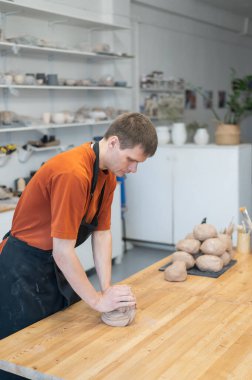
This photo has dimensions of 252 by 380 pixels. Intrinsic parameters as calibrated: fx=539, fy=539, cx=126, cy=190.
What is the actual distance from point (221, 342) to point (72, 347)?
0.49 meters

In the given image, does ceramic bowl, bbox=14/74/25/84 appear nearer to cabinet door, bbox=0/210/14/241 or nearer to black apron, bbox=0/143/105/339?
cabinet door, bbox=0/210/14/241

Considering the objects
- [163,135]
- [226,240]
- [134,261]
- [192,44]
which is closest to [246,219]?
[226,240]

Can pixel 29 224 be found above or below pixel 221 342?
above

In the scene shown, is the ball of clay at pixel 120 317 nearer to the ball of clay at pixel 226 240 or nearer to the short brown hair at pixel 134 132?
the short brown hair at pixel 134 132

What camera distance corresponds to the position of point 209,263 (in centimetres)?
249

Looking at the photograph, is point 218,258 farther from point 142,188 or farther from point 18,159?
point 142,188

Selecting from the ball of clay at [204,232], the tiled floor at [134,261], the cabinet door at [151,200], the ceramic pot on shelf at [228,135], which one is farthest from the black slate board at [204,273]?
the cabinet door at [151,200]

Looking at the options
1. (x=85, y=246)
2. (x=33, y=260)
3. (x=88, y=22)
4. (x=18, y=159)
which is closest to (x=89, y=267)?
(x=85, y=246)

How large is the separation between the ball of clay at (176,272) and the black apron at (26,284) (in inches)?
17.4

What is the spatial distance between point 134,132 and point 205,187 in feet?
12.0

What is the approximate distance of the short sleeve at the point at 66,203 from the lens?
6.00ft

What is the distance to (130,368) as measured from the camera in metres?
1.63

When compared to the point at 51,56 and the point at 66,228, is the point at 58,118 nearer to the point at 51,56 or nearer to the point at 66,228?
the point at 51,56

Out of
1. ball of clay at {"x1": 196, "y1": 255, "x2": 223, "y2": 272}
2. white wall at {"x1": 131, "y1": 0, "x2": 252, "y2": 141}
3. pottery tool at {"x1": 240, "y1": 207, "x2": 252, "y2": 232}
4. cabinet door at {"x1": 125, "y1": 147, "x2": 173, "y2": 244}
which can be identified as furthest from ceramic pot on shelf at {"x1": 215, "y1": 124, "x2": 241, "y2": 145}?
ball of clay at {"x1": 196, "y1": 255, "x2": 223, "y2": 272}
